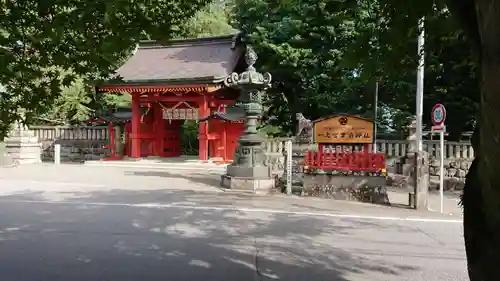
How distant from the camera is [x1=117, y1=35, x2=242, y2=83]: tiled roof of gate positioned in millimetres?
Result: 20938

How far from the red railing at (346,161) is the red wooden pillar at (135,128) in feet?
38.5

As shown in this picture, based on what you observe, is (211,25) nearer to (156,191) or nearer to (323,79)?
(323,79)

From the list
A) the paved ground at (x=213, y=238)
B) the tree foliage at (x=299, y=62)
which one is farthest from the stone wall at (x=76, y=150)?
the paved ground at (x=213, y=238)

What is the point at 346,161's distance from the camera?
12031 millimetres

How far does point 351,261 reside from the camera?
5.77 m

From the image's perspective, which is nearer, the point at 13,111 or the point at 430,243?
the point at 13,111

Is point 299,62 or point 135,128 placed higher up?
point 299,62

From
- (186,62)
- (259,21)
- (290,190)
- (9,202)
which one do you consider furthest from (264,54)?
(9,202)

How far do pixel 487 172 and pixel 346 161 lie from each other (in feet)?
34.0

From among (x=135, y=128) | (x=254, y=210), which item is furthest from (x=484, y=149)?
(x=135, y=128)

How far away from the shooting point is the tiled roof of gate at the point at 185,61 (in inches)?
824

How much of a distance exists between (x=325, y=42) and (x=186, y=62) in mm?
6953

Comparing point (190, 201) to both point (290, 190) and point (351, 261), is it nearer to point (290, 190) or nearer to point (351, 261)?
point (290, 190)

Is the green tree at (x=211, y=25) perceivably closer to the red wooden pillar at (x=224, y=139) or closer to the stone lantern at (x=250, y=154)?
the red wooden pillar at (x=224, y=139)
